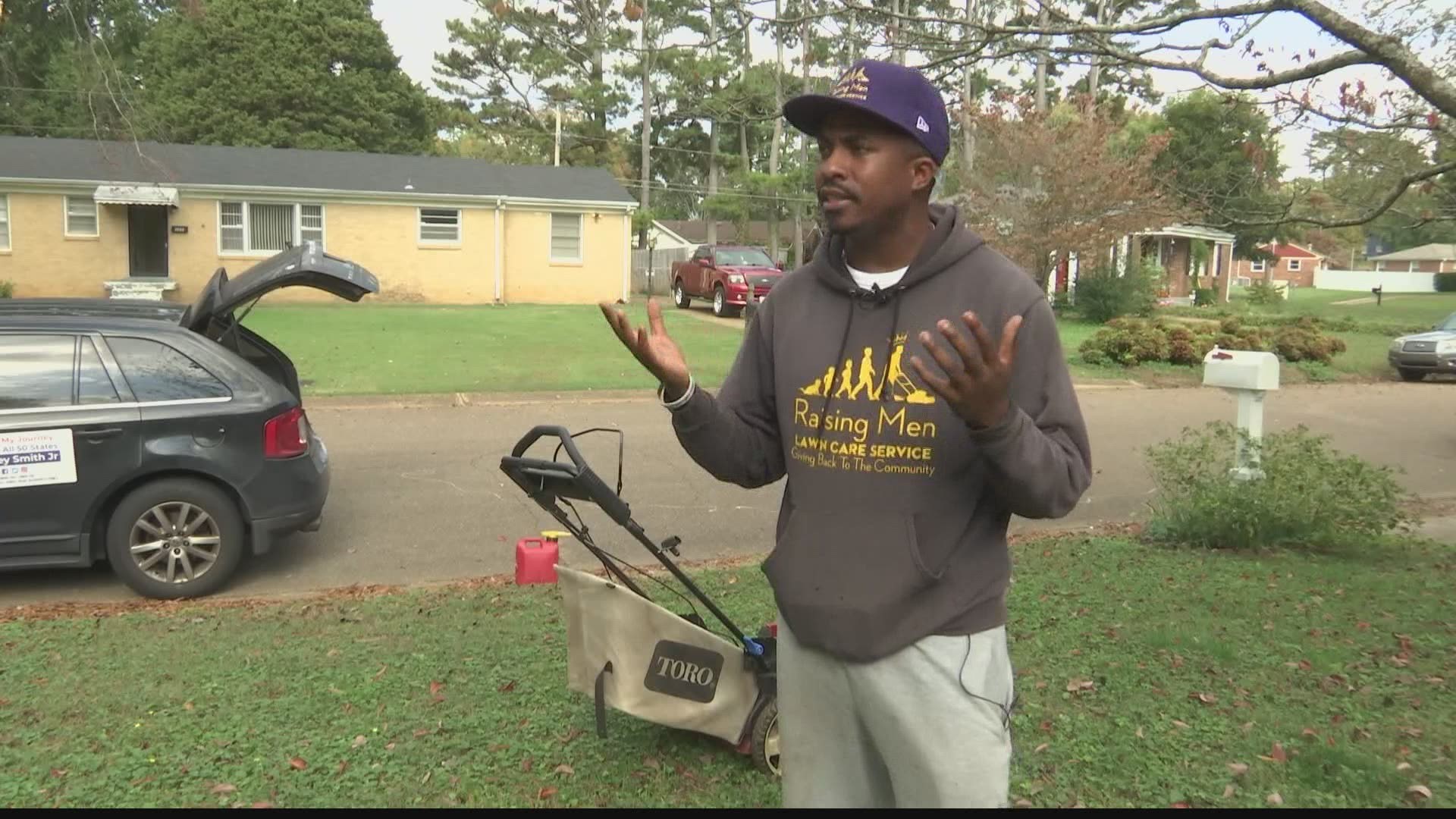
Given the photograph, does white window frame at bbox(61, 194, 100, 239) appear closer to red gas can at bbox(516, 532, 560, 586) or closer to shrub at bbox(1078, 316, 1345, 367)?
shrub at bbox(1078, 316, 1345, 367)

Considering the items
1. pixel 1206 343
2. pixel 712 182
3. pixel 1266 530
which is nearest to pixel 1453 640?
pixel 1266 530

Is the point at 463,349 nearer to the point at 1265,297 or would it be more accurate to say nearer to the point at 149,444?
the point at 149,444

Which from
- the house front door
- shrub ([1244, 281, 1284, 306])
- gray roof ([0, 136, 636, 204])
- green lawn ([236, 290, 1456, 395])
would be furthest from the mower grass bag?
shrub ([1244, 281, 1284, 306])

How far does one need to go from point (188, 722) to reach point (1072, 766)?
3084 millimetres

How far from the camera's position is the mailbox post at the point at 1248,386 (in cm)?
672

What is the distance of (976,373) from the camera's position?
5.48ft

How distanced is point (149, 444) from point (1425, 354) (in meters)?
18.5

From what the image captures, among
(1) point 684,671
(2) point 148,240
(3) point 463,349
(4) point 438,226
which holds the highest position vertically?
(4) point 438,226

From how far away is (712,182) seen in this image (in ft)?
169

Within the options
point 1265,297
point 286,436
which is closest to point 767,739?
point 286,436

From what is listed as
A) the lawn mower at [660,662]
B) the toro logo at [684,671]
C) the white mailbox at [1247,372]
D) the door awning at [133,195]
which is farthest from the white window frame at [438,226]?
the toro logo at [684,671]

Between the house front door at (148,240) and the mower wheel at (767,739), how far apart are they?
26275 millimetres

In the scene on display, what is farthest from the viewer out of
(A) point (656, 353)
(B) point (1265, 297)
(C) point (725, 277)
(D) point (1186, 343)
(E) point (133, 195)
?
(B) point (1265, 297)

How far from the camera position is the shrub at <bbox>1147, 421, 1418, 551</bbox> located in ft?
20.9
